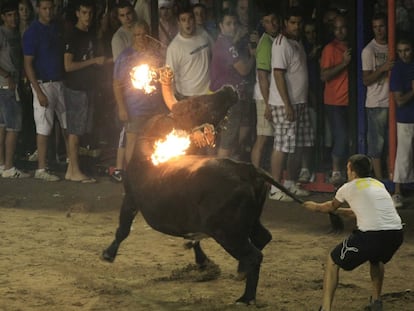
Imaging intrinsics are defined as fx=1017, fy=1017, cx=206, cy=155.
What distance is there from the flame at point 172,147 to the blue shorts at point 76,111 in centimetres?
534

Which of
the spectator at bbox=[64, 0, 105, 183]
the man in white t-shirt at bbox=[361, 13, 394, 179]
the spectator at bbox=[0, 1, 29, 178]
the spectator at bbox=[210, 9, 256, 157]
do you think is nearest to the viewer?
the man in white t-shirt at bbox=[361, 13, 394, 179]

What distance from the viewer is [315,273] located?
8.35m

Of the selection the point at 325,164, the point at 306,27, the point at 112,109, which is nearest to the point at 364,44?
the point at 306,27

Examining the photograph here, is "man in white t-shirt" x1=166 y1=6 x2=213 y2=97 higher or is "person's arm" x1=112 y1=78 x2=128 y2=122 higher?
"man in white t-shirt" x1=166 y1=6 x2=213 y2=97

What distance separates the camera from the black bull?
716 centimetres

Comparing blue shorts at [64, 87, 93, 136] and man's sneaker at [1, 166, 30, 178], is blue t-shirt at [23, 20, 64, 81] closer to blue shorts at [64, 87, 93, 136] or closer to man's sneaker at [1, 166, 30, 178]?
blue shorts at [64, 87, 93, 136]

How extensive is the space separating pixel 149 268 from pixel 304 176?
4.18m

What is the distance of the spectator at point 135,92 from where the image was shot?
39.6ft

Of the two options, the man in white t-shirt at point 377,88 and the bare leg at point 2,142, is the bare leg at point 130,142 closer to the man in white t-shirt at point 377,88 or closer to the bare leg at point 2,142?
the bare leg at point 2,142

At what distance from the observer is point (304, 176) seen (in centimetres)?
1236

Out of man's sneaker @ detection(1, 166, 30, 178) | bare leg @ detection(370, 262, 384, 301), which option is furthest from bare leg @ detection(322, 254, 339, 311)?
man's sneaker @ detection(1, 166, 30, 178)

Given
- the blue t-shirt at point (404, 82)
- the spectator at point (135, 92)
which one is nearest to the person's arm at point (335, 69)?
the blue t-shirt at point (404, 82)

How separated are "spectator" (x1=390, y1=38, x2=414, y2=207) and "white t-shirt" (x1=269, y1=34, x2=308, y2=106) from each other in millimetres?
1060

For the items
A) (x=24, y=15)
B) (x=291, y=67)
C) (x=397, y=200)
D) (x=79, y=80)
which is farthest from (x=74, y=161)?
(x=397, y=200)
